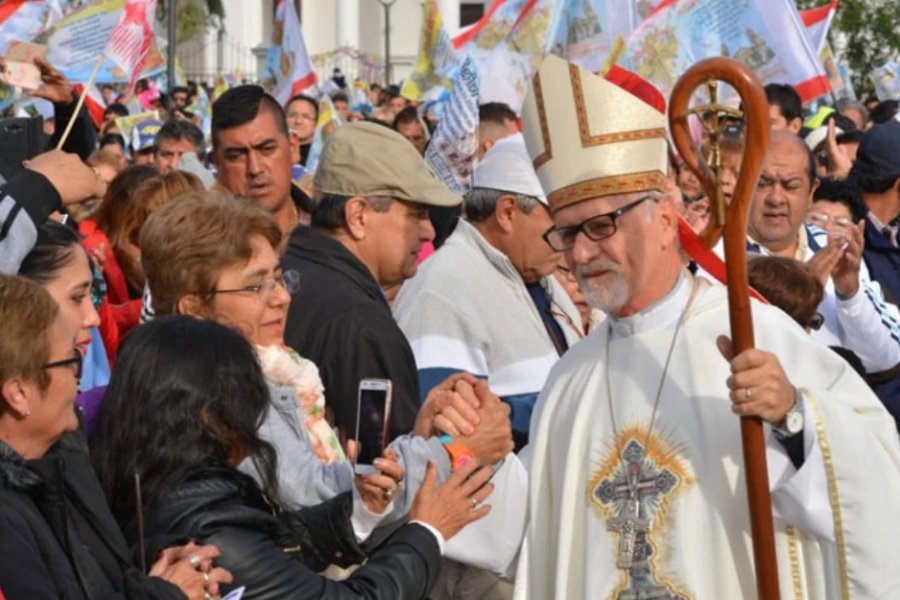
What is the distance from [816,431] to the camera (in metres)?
4.00

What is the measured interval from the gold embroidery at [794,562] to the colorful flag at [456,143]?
4423 millimetres

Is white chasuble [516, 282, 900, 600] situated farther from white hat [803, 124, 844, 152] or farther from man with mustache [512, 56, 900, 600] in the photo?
white hat [803, 124, 844, 152]

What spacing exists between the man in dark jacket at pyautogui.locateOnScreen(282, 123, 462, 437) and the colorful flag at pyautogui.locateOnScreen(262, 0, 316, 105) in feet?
31.2

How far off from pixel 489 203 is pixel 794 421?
259cm

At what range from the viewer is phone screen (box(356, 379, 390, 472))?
4340 millimetres

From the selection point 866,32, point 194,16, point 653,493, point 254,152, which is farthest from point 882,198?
point 194,16

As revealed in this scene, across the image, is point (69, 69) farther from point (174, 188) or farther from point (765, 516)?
point (765, 516)

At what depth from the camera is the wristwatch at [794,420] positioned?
395 cm

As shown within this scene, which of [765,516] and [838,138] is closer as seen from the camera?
[765,516]

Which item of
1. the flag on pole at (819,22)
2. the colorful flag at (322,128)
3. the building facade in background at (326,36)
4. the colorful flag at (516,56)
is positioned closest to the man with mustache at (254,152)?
the colorful flag at (516,56)

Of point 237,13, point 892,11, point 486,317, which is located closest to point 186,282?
point 486,317

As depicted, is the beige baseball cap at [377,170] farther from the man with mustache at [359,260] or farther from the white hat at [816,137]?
the white hat at [816,137]

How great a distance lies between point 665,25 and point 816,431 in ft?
21.8

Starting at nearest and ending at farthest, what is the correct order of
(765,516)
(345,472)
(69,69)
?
(765,516) → (345,472) → (69,69)
